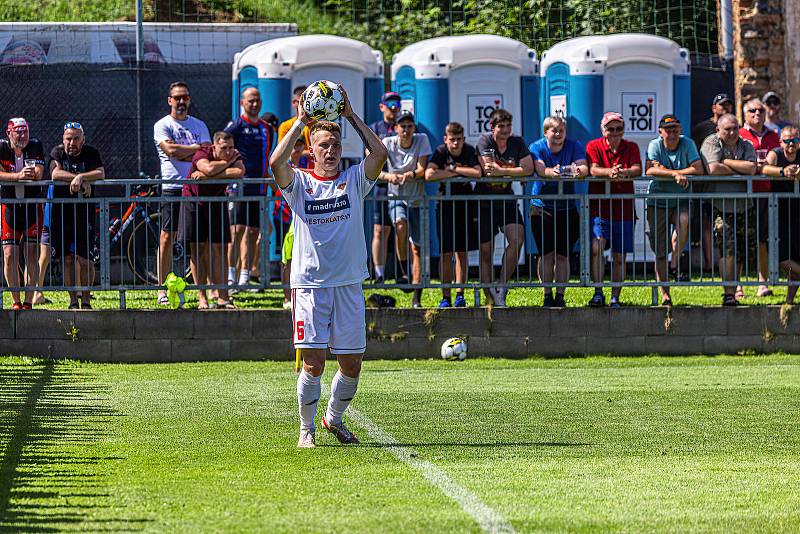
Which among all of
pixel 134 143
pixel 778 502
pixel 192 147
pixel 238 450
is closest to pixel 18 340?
pixel 192 147

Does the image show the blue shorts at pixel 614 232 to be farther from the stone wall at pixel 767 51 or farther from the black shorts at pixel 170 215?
the stone wall at pixel 767 51

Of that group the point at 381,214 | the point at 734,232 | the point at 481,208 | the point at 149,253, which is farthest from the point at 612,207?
the point at 149,253

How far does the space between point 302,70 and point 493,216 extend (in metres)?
4.64

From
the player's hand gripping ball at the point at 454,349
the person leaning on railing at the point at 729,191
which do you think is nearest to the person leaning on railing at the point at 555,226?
the player's hand gripping ball at the point at 454,349

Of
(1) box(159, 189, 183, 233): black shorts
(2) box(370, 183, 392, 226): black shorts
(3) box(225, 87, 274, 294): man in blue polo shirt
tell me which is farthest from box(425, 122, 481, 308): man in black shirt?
(1) box(159, 189, 183, 233): black shorts

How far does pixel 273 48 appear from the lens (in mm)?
18500

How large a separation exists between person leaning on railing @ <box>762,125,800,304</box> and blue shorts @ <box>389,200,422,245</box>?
3.73 metres

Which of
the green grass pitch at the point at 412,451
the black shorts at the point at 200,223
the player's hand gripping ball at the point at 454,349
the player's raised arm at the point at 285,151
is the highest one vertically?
the player's raised arm at the point at 285,151

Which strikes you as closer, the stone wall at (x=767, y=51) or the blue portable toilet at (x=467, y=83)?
the blue portable toilet at (x=467, y=83)

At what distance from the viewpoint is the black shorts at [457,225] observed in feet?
48.7

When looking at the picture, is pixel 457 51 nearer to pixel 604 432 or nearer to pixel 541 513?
pixel 604 432

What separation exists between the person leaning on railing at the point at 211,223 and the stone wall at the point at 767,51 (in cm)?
886

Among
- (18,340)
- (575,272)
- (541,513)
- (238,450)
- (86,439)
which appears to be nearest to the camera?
(541,513)

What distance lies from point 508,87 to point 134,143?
16.2 feet
